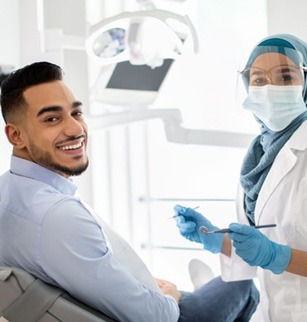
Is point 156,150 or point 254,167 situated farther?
point 156,150

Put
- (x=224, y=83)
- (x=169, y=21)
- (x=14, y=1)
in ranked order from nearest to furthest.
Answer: (x=169, y=21) < (x=14, y=1) < (x=224, y=83)

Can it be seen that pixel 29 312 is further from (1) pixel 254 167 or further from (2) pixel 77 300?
(1) pixel 254 167

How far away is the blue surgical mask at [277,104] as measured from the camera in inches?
65.2

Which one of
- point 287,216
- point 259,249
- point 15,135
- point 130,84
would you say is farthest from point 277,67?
point 130,84

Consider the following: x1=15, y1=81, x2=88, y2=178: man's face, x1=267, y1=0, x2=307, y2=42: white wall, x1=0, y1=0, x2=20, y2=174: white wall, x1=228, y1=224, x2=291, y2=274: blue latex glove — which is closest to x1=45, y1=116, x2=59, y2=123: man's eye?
x1=15, y1=81, x2=88, y2=178: man's face

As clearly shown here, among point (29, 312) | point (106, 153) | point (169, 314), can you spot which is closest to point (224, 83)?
point (106, 153)

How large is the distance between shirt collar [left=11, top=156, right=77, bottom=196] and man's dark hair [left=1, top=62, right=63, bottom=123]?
14 cm

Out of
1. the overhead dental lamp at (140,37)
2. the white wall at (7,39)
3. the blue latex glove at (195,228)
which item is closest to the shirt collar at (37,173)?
the blue latex glove at (195,228)

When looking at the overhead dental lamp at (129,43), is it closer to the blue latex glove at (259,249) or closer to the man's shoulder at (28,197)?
the man's shoulder at (28,197)

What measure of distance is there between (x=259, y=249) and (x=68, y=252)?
51 centimetres

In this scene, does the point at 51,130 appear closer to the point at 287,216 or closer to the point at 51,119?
the point at 51,119

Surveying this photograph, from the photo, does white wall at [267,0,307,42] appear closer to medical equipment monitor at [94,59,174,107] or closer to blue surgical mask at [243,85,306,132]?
medical equipment monitor at [94,59,174,107]

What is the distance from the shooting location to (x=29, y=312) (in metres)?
1.30

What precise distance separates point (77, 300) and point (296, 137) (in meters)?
0.79
